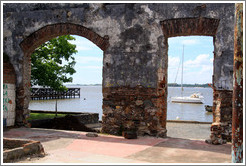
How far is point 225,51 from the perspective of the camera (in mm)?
8320

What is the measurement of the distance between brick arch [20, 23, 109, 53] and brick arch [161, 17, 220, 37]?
192 cm

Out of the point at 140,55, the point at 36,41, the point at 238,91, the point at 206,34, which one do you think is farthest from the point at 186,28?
the point at 36,41

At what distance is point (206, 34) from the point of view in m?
8.67

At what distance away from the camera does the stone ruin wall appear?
27.5ft

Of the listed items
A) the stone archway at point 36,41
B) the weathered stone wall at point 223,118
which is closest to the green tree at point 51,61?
the stone archway at point 36,41

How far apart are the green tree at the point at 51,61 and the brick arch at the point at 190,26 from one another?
23.7 ft

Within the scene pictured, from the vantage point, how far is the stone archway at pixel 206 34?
823cm

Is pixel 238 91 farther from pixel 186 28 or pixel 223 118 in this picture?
pixel 186 28

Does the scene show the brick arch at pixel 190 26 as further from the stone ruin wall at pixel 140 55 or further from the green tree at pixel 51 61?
the green tree at pixel 51 61

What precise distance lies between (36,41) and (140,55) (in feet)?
12.0

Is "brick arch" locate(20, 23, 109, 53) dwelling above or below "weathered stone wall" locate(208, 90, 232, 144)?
above

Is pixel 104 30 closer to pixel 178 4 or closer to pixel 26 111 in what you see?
pixel 178 4

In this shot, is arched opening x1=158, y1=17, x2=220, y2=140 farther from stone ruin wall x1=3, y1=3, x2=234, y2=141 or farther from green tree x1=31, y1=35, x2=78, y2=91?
green tree x1=31, y1=35, x2=78, y2=91

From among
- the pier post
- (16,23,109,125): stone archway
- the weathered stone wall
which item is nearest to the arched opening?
the weathered stone wall
